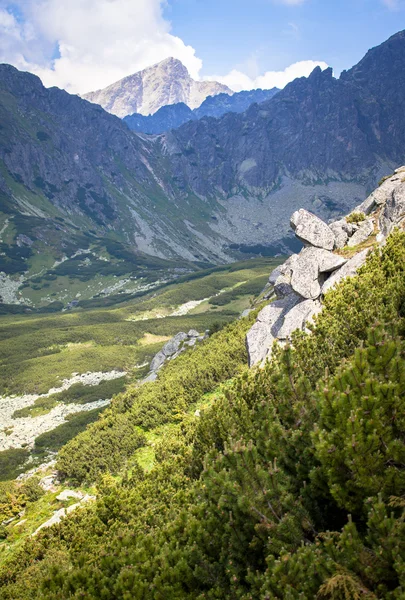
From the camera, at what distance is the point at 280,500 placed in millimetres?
6598

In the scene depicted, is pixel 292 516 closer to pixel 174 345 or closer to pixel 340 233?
pixel 340 233

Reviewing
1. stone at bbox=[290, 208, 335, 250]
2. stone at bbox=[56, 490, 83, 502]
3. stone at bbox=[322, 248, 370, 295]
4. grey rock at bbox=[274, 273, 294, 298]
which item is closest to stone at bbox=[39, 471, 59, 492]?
stone at bbox=[56, 490, 83, 502]

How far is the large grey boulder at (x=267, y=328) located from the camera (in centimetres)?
2203

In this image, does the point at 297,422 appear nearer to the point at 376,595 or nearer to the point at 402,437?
the point at 402,437

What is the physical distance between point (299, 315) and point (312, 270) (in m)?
3.20

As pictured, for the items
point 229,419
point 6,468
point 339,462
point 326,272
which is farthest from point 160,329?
point 339,462

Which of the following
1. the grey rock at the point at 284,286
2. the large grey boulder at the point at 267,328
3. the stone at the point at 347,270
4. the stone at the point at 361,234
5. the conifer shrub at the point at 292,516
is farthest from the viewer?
the grey rock at the point at 284,286

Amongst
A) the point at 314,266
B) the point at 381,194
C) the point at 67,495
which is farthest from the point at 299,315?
the point at 67,495

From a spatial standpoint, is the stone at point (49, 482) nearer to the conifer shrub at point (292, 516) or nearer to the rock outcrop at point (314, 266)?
the conifer shrub at point (292, 516)

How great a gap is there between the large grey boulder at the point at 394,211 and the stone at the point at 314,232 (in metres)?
3.00

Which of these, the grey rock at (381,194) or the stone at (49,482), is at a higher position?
the grey rock at (381,194)

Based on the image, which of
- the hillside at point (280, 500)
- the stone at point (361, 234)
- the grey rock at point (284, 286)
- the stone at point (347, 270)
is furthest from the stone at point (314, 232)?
the hillside at point (280, 500)

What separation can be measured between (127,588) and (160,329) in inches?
3508

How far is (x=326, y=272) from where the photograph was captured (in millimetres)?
22031
